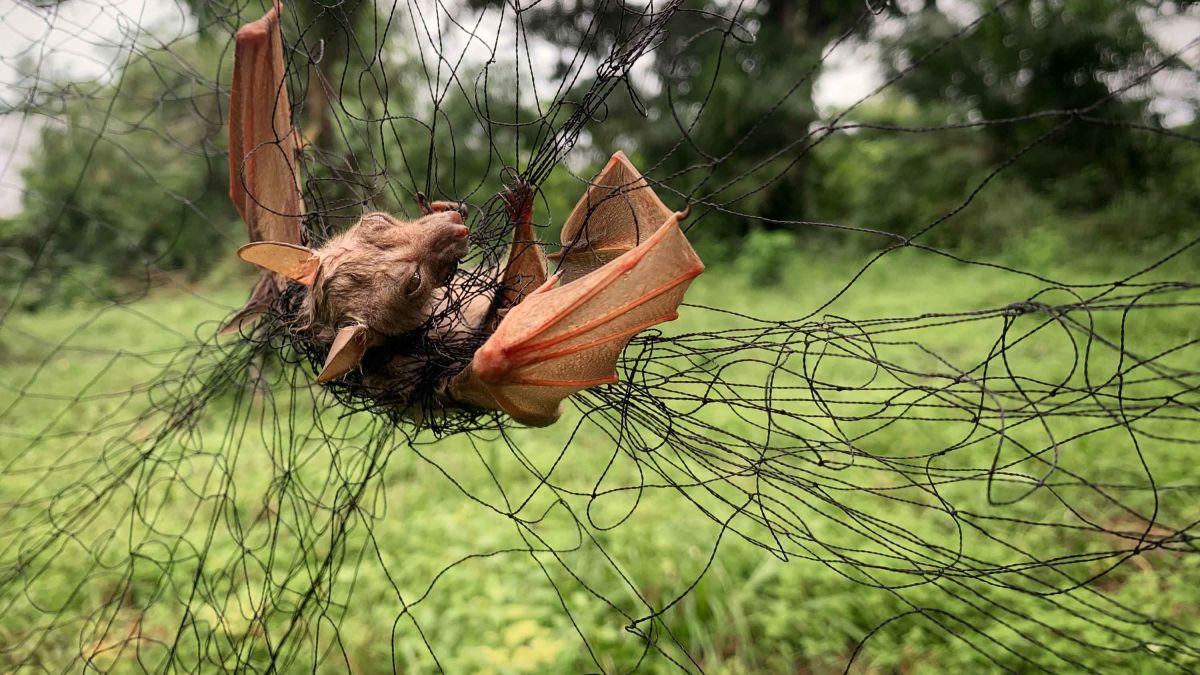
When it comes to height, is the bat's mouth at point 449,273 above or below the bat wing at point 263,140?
below

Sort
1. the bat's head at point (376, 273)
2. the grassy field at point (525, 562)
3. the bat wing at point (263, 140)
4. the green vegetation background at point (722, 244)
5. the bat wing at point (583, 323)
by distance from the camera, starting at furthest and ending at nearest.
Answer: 1. the green vegetation background at point (722, 244)
2. the grassy field at point (525, 562)
3. the bat wing at point (263, 140)
4. the bat's head at point (376, 273)
5. the bat wing at point (583, 323)

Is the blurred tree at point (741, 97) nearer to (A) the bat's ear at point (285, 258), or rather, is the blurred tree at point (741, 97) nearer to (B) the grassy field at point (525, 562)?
(B) the grassy field at point (525, 562)

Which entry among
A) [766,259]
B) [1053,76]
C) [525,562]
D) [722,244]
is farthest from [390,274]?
[722,244]

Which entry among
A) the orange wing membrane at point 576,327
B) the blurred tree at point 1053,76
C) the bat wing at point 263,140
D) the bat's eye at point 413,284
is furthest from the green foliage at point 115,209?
the orange wing membrane at point 576,327

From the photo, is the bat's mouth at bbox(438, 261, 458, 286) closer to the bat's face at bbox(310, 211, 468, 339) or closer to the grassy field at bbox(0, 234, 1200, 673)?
the bat's face at bbox(310, 211, 468, 339)

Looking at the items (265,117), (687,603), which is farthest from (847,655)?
(265,117)

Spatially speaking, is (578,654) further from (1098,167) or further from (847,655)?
(1098,167)

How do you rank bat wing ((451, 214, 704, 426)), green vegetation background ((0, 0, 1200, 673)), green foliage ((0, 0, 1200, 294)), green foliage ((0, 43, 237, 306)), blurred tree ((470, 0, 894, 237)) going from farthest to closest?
1. green foliage ((0, 43, 237, 306))
2. blurred tree ((470, 0, 894, 237))
3. green foliage ((0, 0, 1200, 294))
4. green vegetation background ((0, 0, 1200, 673))
5. bat wing ((451, 214, 704, 426))

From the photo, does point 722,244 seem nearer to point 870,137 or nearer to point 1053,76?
point 870,137

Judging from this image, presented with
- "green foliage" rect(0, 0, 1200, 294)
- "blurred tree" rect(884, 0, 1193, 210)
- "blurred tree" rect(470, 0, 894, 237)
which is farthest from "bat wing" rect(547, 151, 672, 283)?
"blurred tree" rect(884, 0, 1193, 210)
